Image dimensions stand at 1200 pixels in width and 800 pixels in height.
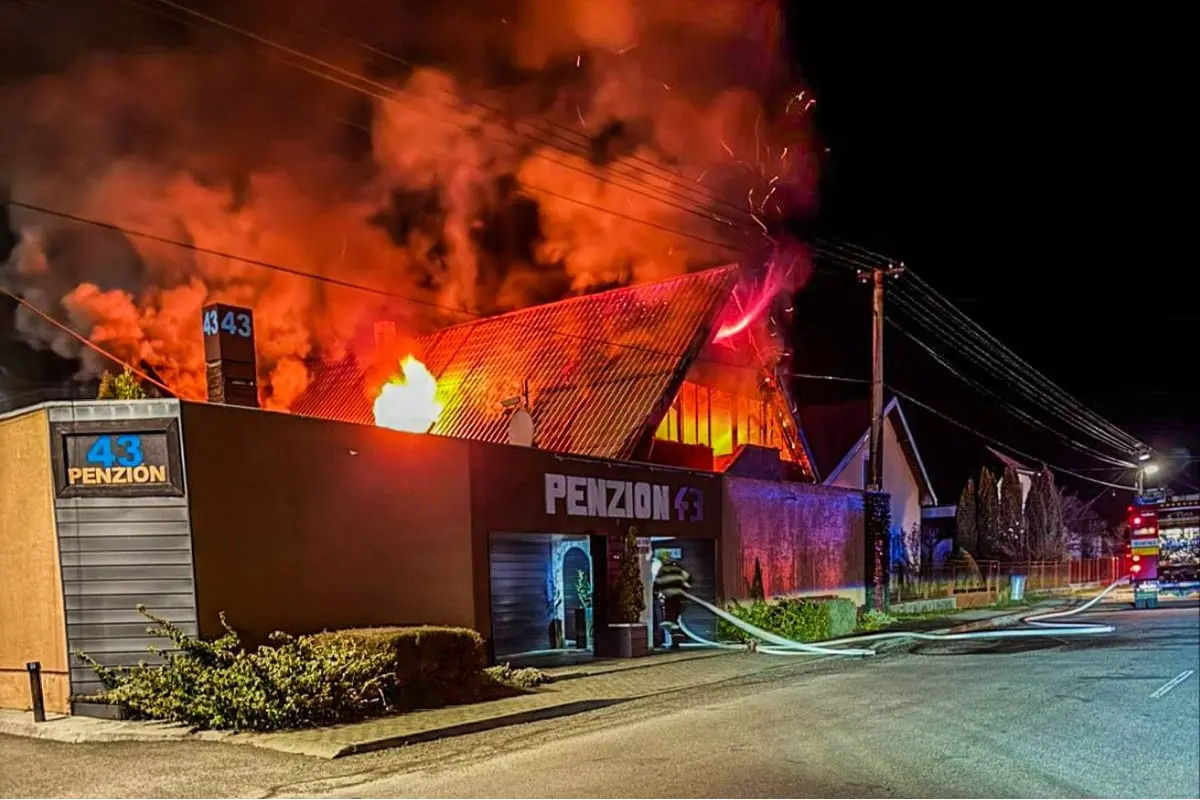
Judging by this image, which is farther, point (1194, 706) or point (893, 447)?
point (893, 447)

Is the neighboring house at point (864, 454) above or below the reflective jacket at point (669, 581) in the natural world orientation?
above

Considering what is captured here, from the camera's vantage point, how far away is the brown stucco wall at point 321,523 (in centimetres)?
1097

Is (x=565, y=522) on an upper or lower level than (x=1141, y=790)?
upper

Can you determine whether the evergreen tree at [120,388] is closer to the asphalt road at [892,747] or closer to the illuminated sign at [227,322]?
the illuminated sign at [227,322]

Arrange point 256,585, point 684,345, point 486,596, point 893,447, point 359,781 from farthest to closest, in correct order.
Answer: point 893,447 → point 684,345 → point 486,596 → point 256,585 → point 359,781

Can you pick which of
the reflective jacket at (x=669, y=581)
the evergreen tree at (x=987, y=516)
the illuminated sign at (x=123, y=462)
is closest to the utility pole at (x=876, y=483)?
the reflective jacket at (x=669, y=581)

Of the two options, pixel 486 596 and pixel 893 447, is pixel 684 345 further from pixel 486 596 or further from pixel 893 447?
pixel 893 447

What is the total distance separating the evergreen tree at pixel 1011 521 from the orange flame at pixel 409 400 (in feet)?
108

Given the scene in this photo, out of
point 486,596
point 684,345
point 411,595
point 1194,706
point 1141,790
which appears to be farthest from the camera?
point 684,345

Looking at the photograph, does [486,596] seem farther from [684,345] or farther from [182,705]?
[684,345]

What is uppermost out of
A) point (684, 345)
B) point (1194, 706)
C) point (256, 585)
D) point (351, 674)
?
point (684, 345)

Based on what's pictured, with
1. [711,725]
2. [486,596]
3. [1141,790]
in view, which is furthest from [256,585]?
[1141,790]

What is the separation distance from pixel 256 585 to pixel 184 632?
0.98 metres

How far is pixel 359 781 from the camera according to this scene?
24.6ft
